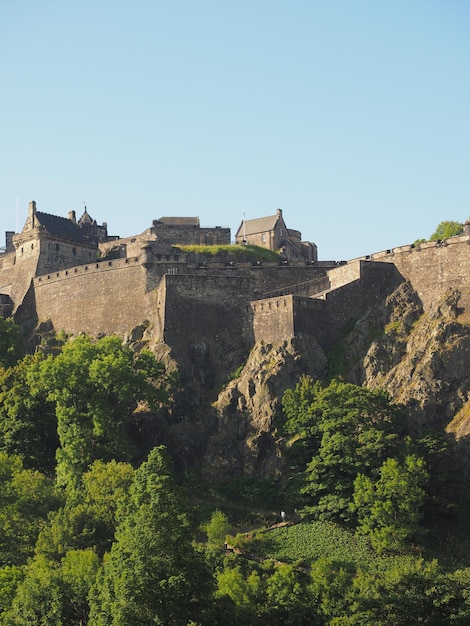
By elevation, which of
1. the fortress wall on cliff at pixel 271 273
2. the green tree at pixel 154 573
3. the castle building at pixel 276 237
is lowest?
the green tree at pixel 154 573

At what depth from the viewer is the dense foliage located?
6334 cm

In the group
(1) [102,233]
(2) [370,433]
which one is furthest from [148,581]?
(1) [102,233]

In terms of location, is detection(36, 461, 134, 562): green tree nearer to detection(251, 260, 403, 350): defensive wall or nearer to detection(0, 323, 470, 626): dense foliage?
detection(0, 323, 470, 626): dense foliage

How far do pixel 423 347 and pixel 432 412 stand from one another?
5.28m

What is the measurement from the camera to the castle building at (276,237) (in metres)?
115

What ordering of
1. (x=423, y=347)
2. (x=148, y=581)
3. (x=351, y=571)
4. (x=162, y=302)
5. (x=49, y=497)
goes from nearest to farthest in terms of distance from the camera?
(x=148, y=581) < (x=351, y=571) < (x=49, y=497) < (x=423, y=347) < (x=162, y=302)

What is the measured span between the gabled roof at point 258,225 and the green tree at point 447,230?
15096 millimetres

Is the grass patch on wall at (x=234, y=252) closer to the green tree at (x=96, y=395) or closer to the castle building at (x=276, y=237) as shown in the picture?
the castle building at (x=276, y=237)

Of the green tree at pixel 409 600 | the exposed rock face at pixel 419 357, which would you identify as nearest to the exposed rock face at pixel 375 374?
the exposed rock face at pixel 419 357

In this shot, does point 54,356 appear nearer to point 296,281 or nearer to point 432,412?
point 296,281

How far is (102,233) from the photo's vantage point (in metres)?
126

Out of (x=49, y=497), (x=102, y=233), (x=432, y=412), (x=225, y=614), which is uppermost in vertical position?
(x=102, y=233)

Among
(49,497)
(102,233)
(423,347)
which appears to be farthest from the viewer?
(102,233)

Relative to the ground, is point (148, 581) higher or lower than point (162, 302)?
lower
